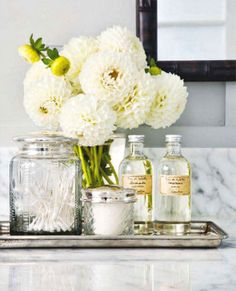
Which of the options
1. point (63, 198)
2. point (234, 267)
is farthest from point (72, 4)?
point (234, 267)

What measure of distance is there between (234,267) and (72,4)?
76 cm

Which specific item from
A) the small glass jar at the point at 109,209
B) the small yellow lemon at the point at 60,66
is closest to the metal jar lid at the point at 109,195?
the small glass jar at the point at 109,209

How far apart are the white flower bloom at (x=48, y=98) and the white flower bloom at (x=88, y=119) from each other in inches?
2.1

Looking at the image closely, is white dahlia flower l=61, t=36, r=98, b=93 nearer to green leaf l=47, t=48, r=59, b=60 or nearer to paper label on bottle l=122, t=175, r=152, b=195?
green leaf l=47, t=48, r=59, b=60

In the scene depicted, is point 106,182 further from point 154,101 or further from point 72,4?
point 72,4

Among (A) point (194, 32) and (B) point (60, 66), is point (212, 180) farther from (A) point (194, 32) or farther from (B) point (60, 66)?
(B) point (60, 66)

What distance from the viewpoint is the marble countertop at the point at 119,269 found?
0.76 m

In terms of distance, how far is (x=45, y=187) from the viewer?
104cm

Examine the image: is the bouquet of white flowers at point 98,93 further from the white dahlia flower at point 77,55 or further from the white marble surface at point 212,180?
the white marble surface at point 212,180

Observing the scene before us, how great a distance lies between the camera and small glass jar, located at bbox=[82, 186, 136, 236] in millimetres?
1013

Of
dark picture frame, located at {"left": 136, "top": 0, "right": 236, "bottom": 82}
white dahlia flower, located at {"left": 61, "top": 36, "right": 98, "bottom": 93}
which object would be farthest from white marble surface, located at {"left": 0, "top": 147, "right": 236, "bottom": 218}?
white dahlia flower, located at {"left": 61, "top": 36, "right": 98, "bottom": 93}

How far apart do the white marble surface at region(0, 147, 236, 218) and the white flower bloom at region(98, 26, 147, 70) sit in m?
0.26

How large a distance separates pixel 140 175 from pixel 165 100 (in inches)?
5.6

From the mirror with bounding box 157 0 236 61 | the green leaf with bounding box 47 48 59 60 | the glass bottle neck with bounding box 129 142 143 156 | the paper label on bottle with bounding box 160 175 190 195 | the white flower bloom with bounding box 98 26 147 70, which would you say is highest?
the mirror with bounding box 157 0 236 61
